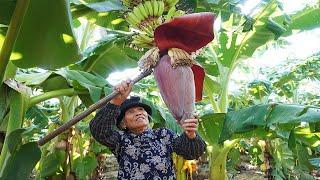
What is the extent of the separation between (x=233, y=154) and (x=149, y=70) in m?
2.84

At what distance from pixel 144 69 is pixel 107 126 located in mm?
442

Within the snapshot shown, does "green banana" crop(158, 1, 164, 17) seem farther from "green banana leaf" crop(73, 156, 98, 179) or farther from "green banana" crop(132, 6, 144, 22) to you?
"green banana leaf" crop(73, 156, 98, 179)

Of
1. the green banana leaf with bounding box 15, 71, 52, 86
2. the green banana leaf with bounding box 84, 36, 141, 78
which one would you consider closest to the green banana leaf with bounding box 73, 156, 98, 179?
the green banana leaf with bounding box 84, 36, 141, 78

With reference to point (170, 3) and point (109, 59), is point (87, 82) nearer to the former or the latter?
point (109, 59)

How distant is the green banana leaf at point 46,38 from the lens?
1.00m

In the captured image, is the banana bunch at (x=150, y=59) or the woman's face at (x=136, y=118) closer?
the banana bunch at (x=150, y=59)

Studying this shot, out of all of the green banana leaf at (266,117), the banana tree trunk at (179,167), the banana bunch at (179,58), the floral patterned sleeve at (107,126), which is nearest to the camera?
the banana bunch at (179,58)

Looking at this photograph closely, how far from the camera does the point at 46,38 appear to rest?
106cm

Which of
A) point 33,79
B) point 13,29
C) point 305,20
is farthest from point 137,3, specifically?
point 305,20

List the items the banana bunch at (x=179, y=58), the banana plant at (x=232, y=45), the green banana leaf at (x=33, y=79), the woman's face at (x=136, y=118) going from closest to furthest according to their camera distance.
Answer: the banana bunch at (x=179, y=58) < the woman's face at (x=136, y=118) < the green banana leaf at (x=33, y=79) < the banana plant at (x=232, y=45)

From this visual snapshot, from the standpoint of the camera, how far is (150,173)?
120 cm

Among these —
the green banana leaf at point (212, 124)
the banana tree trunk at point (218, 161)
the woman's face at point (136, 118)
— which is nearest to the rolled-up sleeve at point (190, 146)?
the woman's face at point (136, 118)

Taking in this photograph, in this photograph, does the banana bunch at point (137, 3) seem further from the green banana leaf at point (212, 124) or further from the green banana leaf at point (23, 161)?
the green banana leaf at point (212, 124)

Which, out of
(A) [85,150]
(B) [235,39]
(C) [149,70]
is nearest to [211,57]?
(B) [235,39]
